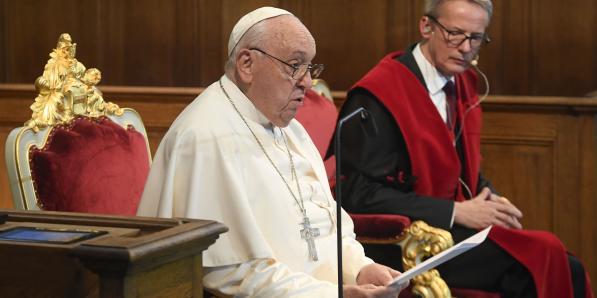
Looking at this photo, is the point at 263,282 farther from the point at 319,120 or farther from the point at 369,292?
the point at 319,120

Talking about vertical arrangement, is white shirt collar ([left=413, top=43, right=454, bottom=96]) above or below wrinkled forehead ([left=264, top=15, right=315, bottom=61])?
below

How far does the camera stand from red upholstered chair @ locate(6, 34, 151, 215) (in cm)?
320

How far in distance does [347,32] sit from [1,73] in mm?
2466

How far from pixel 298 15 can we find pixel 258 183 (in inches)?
159

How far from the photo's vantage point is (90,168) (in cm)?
329

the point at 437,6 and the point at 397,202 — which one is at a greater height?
the point at 437,6

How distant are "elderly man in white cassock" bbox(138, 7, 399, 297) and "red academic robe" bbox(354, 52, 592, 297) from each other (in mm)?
1053

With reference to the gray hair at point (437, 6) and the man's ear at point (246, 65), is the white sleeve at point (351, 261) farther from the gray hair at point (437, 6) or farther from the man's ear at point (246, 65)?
the gray hair at point (437, 6)

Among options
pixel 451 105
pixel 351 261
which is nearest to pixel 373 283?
pixel 351 261

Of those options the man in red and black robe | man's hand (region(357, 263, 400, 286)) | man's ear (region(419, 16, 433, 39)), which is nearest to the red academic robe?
the man in red and black robe

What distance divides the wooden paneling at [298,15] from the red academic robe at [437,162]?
2.28m

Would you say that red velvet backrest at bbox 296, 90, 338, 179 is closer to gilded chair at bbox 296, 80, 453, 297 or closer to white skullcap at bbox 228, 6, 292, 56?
gilded chair at bbox 296, 80, 453, 297

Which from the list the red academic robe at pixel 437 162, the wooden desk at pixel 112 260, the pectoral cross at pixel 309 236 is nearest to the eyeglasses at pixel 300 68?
the pectoral cross at pixel 309 236

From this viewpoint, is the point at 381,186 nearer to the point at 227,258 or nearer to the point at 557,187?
the point at 227,258
